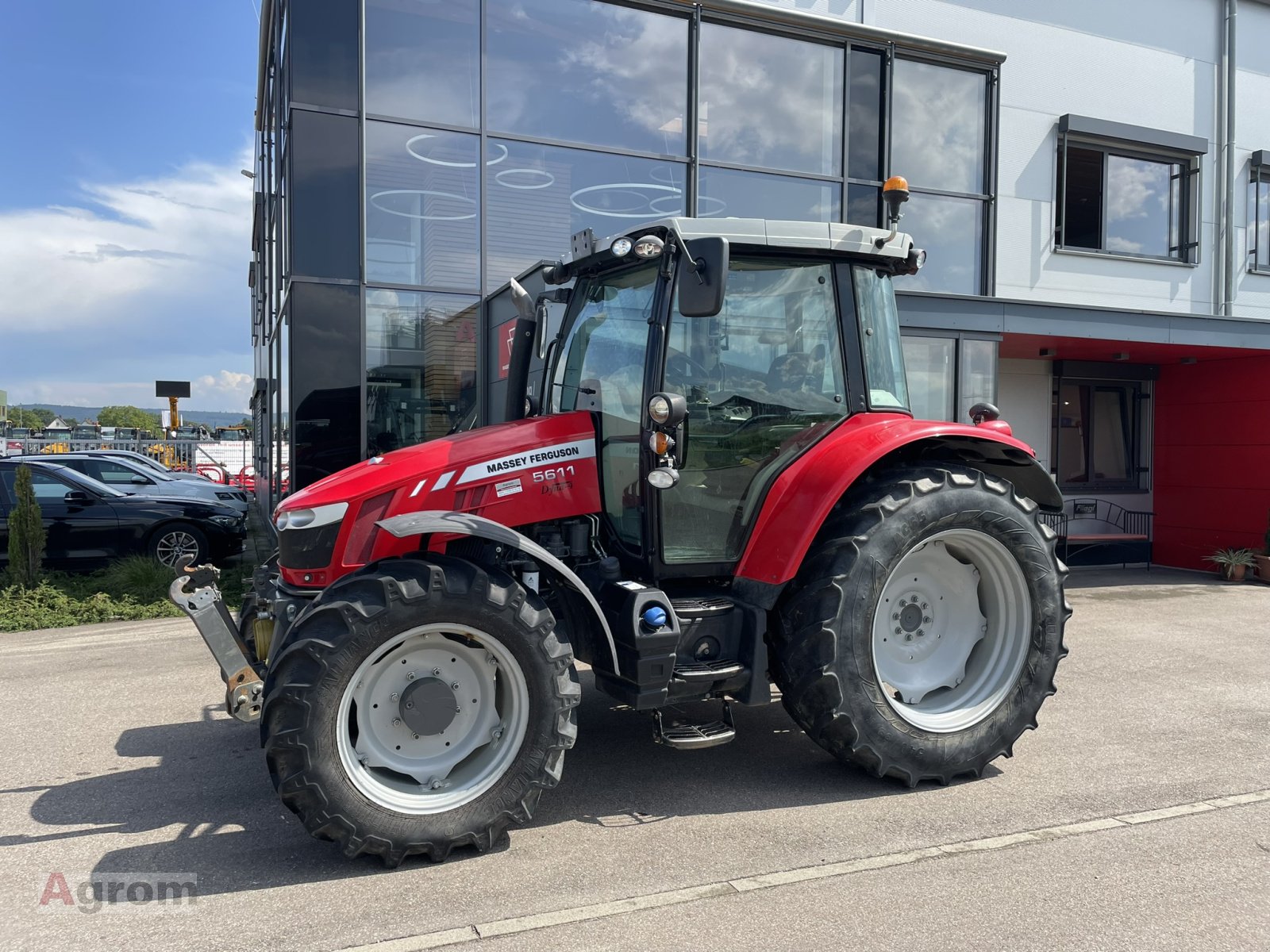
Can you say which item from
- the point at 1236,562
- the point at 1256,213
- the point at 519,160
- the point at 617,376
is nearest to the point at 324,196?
the point at 519,160

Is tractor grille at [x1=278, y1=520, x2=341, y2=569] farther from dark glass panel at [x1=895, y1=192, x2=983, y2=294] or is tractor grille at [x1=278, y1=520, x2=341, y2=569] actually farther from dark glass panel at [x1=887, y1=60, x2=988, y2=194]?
dark glass panel at [x1=887, y1=60, x2=988, y2=194]

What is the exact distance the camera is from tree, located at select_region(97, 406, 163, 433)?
111m

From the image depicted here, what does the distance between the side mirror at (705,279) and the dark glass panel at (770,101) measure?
7.10 meters

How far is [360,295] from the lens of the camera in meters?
8.65

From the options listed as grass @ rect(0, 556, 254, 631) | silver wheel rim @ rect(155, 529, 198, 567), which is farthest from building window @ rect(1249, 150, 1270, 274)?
silver wheel rim @ rect(155, 529, 198, 567)

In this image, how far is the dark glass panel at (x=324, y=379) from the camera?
8.45 meters

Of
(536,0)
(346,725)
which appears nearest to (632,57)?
(536,0)

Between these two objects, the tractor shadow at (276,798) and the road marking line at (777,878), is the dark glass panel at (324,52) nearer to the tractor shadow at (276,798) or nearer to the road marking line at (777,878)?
the tractor shadow at (276,798)

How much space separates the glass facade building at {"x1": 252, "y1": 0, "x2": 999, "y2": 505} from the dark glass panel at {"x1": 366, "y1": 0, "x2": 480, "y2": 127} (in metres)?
0.02

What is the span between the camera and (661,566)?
4.18 m

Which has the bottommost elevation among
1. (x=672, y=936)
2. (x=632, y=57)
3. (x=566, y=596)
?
(x=672, y=936)

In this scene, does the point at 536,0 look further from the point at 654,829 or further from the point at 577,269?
the point at 654,829

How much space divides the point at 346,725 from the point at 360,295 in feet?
19.4

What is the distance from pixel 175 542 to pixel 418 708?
8304mm
